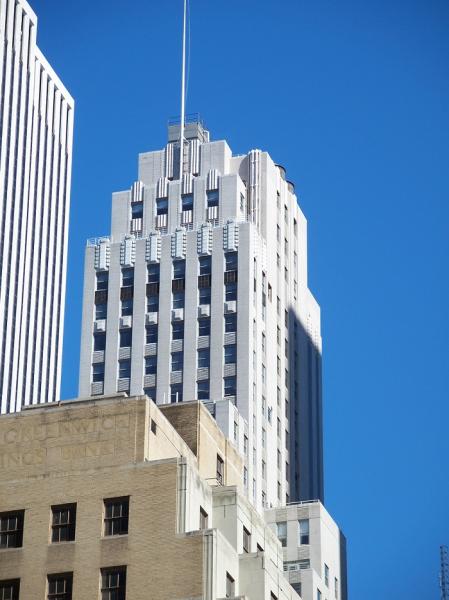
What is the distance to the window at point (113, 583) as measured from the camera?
266 ft

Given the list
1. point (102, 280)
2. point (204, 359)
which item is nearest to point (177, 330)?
point (204, 359)

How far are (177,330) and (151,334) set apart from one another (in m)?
2.97

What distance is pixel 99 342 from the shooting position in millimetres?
188875

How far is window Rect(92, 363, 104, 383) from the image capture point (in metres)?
186

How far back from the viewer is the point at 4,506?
8519 centimetres

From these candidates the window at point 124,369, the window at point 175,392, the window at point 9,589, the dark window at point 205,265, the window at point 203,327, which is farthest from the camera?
the dark window at point 205,265

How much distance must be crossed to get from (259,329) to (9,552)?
346ft

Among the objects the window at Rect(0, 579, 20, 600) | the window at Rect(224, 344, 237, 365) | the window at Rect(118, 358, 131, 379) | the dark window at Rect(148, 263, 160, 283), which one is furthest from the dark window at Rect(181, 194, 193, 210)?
the window at Rect(0, 579, 20, 600)

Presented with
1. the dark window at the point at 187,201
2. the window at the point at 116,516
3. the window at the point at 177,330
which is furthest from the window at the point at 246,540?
the dark window at the point at 187,201

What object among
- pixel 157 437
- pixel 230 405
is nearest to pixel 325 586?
pixel 230 405

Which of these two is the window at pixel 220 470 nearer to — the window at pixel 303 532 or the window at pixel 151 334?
the window at pixel 303 532

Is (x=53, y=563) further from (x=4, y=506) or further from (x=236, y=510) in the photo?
(x=236, y=510)

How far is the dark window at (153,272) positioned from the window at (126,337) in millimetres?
6588

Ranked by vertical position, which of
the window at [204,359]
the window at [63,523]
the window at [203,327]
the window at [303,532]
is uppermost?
the window at [203,327]
